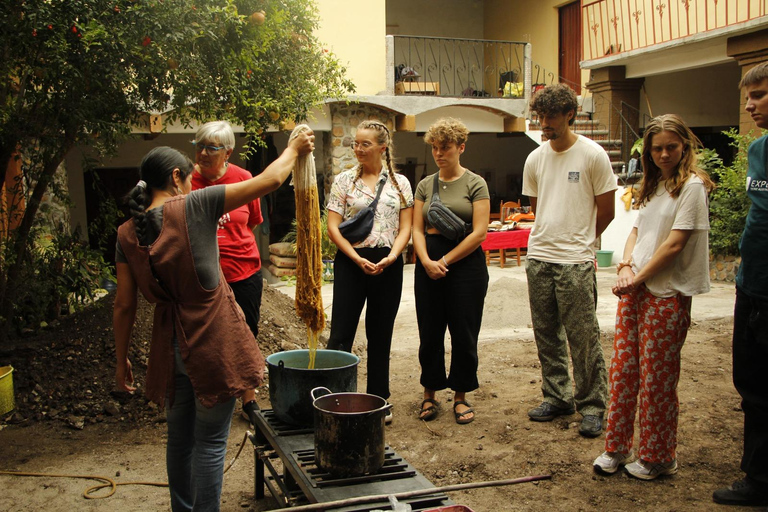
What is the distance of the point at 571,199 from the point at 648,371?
1.13m

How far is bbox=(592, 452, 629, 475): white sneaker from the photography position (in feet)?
11.6

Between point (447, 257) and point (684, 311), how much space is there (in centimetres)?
141

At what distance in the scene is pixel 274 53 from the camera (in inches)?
216

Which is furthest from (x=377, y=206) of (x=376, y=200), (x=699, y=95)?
(x=699, y=95)

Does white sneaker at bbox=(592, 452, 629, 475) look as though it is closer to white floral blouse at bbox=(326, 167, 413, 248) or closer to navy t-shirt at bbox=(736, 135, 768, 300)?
navy t-shirt at bbox=(736, 135, 768, 300)

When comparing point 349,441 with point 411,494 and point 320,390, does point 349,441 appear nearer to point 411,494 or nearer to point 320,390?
point 411,494

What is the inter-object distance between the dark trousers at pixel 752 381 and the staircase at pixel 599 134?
10030mm

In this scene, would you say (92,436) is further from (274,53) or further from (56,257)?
(274,53)

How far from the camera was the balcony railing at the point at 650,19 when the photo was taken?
10.8 meters

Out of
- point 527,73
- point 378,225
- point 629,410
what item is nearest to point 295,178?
point 378,225

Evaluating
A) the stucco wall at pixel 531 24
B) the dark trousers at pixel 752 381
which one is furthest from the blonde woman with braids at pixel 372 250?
the stucco wall at pixel 531 24

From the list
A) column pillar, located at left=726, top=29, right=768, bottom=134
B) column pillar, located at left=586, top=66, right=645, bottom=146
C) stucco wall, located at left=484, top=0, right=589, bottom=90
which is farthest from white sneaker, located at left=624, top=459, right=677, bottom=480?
stucco wall, located at left=484, top=0, right=589, bottom=90

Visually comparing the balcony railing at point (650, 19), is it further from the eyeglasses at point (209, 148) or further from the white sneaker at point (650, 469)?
the eyeglasses at point (209, 148)

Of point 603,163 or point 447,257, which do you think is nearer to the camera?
point 603,163
